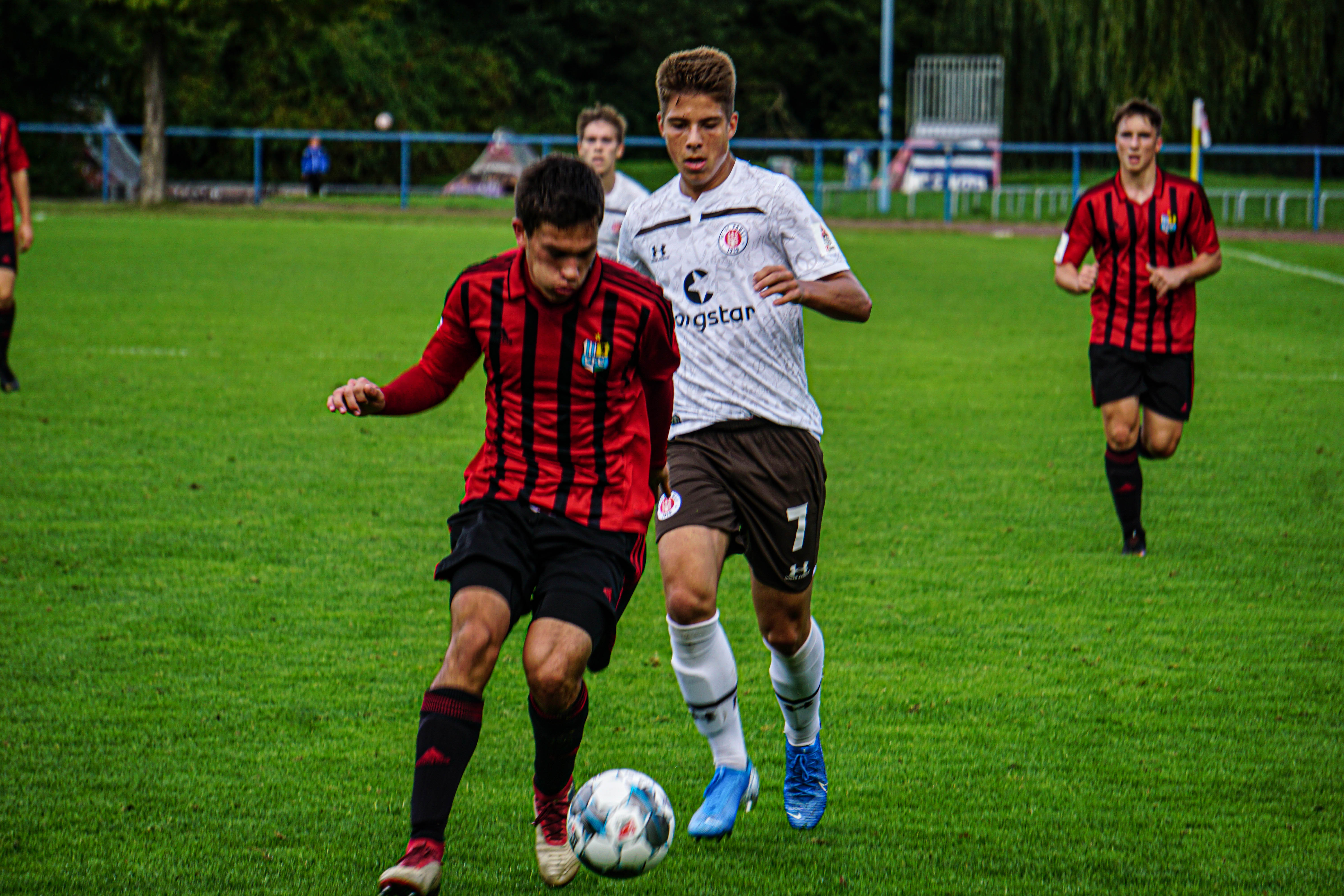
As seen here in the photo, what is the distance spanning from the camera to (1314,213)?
27.8 metres

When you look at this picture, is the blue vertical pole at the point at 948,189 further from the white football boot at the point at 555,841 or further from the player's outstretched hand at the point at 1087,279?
the white football boot at the point at 555,841

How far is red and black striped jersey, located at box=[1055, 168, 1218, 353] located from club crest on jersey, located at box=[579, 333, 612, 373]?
409 cm

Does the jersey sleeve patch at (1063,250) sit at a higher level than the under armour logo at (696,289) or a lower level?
higher

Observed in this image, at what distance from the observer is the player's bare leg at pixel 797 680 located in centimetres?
397

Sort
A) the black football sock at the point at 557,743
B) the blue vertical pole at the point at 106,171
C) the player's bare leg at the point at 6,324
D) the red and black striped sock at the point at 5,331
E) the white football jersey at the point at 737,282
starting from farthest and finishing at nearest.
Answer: the blue vertical pole at the point at 106,171 < the red and black striped sock at the point at 5,331 < the player's bare leg at the point at 6,324 < the white football jersey at the point at 737,282 < the black football sock at the point at 557,743

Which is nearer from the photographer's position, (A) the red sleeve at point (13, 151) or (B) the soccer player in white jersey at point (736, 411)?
(B) the soccer player in white jersey at point (736, 411)

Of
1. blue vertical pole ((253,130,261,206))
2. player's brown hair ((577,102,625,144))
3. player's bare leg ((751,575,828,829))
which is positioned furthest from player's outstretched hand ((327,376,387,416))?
blue vertical pole ((253,130,261,206))

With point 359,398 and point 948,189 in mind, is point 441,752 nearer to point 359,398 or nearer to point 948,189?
point 359,398

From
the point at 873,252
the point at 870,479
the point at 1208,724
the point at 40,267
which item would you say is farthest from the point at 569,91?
the point at 1208,724

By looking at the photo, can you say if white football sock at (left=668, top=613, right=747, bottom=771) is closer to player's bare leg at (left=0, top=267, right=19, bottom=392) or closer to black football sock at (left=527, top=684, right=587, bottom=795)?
black football sock at (left=527, top=684, right=587, bottom=795)

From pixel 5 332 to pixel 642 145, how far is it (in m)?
28.7

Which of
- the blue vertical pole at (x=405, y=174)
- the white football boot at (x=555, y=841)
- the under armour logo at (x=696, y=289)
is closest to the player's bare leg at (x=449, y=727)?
the white football boot at (x=555, y=841)

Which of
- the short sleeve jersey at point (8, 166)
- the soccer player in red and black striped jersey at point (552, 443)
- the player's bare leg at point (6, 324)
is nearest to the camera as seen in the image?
the soccer player in red and black striped jersey at point (552, 443)

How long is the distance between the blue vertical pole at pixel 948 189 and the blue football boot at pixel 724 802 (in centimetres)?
2702
